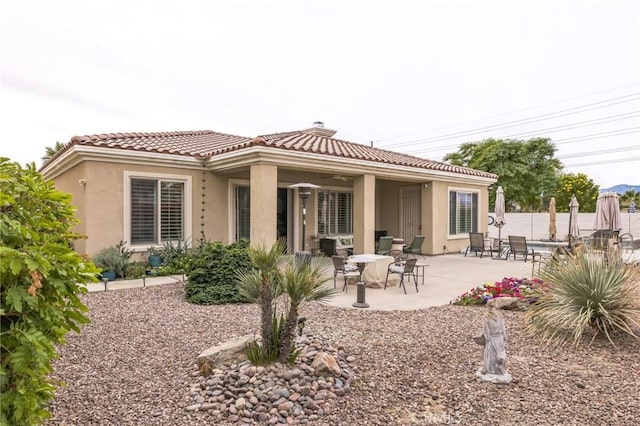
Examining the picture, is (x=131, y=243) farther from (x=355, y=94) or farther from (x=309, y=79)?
(x=355, y=94)

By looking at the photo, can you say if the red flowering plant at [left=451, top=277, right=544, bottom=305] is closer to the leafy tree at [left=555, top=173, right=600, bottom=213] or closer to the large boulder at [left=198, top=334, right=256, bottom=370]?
the large boulder at [left=198, top=334, right=256, bottom=370]

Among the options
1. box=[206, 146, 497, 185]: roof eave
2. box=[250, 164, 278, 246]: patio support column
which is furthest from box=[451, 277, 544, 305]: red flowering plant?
box=[206, 146, 497, 185]: roof eave

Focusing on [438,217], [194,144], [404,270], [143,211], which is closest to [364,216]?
[404,270]

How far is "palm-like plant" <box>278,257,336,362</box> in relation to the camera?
4.02 meters

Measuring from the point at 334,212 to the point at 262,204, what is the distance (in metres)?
6.50

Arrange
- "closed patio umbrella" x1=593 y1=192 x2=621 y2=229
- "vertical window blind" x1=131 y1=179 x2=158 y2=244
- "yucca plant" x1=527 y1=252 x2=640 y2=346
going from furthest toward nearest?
"closed patio umbrella" x1=593 y1=192 x2=621 y2=229 → "vertical window blind" x1=131 y1=179 x2=158 y2=244 → "yucca plant" x1=527 y1=252 x2=640 y2=346

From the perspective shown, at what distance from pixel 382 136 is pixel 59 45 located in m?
50.7

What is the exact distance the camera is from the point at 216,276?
805 cm

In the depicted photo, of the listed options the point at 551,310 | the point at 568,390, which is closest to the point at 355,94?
the point at 551,310

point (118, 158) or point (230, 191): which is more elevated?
point (118, 158)

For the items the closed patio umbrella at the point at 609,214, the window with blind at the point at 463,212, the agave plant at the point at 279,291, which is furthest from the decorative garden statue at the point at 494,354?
the window with blind at the point at 463,212

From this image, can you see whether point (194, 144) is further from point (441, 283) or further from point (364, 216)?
point (441, 283)

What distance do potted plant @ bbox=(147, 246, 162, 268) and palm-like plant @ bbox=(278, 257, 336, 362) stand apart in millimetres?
7824

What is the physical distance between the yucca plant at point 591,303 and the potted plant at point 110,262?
960 centimetres
